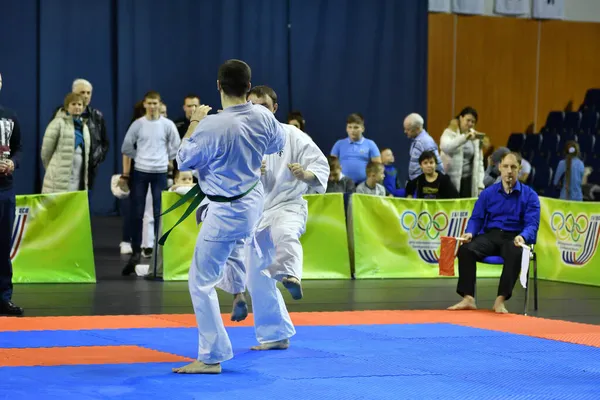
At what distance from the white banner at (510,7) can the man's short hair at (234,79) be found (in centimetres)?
1468

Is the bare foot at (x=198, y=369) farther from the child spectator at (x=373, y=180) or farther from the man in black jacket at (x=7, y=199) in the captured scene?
the child spectator at (x=373, y=180)

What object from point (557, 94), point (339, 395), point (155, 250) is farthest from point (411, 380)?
point (557, 94)

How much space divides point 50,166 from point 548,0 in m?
12.4

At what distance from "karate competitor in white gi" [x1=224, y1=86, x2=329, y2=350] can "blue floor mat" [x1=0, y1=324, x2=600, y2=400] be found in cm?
20

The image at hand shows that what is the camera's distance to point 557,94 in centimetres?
1994

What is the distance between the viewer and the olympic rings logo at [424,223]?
32.7 ft

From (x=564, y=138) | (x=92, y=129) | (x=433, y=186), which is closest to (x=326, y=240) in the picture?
(x=433, y=186)

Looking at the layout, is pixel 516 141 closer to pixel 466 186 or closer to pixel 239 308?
pixel 466 186

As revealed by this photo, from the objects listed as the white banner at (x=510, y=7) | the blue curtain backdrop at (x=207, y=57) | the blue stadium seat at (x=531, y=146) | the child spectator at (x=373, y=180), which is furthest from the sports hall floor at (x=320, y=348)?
the white banner at (x=510, y=7)

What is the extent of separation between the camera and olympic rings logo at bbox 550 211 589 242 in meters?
9.76

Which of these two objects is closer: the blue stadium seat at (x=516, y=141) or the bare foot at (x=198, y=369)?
the bare foot at (x=198, y=369)

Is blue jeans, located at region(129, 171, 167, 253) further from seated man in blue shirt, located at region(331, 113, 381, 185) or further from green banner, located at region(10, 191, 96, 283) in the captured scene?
seated man in blue shirt, located at region(331, 113, 381, 185)

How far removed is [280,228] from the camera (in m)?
5.73

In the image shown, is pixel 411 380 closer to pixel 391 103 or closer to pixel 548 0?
pixel 391 103
